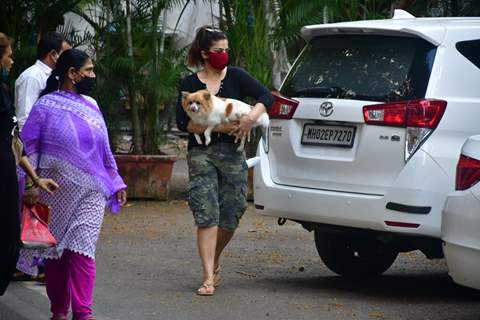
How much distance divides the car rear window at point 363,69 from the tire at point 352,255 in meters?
1.16

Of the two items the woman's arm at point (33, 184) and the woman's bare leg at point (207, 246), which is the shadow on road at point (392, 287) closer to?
the woman's bare leg at point (207, 246)

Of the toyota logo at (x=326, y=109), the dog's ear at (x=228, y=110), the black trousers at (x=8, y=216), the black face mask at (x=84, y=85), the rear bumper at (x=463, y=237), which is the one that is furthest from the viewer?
the toyota logo at (x=326, y=109)

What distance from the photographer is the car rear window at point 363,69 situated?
8.30 meters

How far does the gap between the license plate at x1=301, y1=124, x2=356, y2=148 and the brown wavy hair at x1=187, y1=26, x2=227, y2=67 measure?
86 cm

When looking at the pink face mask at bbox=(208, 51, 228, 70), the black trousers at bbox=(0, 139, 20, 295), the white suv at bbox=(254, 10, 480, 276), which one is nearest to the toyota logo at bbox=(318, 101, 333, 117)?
the white suv at bbox=(254, 10, 480, 276)

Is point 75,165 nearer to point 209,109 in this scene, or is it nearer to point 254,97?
point 209,109

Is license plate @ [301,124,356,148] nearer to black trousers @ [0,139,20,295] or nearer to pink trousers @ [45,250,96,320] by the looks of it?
pink trousers @ [45,250,96,320]

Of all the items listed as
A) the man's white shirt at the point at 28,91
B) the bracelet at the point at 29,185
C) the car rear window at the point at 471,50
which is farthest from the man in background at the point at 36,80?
the car rear window at the point at 471,50

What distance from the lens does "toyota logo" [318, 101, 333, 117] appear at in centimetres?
851

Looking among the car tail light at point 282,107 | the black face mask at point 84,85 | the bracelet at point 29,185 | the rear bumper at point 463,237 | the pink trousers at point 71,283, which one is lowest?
the pink trousers at point 71,283

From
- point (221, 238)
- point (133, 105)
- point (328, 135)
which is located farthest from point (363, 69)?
point (133, 105)

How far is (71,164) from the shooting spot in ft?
23.9

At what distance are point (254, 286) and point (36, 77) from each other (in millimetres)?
2191

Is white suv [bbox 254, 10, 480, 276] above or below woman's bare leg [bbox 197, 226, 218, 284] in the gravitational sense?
above
